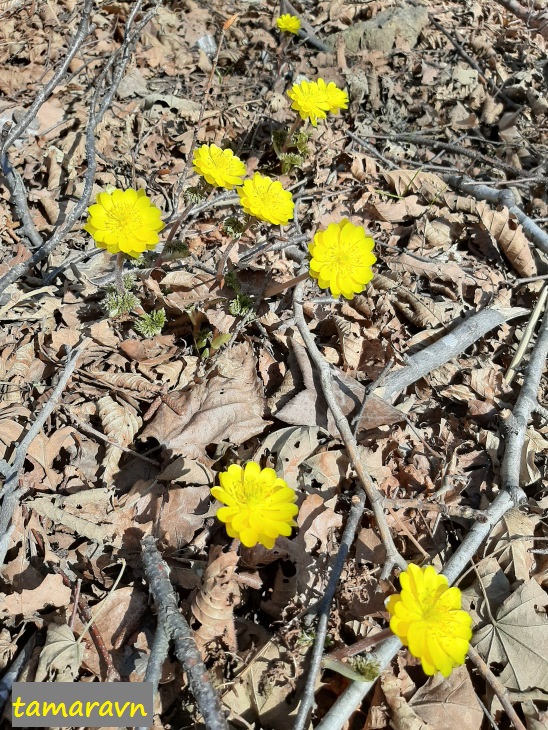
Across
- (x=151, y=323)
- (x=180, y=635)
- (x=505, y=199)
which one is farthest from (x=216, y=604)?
(x=505, y=199)

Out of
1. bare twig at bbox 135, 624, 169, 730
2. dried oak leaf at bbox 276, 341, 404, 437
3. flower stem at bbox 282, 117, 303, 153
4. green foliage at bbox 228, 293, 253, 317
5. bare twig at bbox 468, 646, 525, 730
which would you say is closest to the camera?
bare twig at bbox 135, 624, 169, 730

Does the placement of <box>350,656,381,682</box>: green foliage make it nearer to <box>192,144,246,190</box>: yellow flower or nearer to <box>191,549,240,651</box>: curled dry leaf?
<box>191,549,240,651</box>: curled dry leaf

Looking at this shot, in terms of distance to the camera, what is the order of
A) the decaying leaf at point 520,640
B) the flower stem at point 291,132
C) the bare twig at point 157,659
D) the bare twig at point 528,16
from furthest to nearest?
the bare twig at point 528,16, the flower stem at point 291,132, the decaying leaf at point 520,640, the bare twig at point 157,659

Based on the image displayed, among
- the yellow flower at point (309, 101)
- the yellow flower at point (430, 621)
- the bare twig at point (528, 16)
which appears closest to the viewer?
the yellow flower at point (430, 621)

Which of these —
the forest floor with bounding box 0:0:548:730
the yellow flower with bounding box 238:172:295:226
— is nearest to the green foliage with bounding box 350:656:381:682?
the forest floor with bounding box 0:0:548:730

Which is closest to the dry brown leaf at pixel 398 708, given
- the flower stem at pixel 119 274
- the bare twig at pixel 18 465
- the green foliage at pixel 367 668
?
the green foliage at pixel 367 668

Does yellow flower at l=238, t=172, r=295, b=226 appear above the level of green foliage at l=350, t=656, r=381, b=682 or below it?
above

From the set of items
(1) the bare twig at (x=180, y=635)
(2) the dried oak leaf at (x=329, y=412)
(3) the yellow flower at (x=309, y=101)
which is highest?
(3) the yellow flower at (x=309, y=101)

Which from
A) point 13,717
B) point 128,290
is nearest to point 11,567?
point 13,717

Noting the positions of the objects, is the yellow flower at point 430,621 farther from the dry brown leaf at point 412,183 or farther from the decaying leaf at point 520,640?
the dry brown leaf at point 412,183
